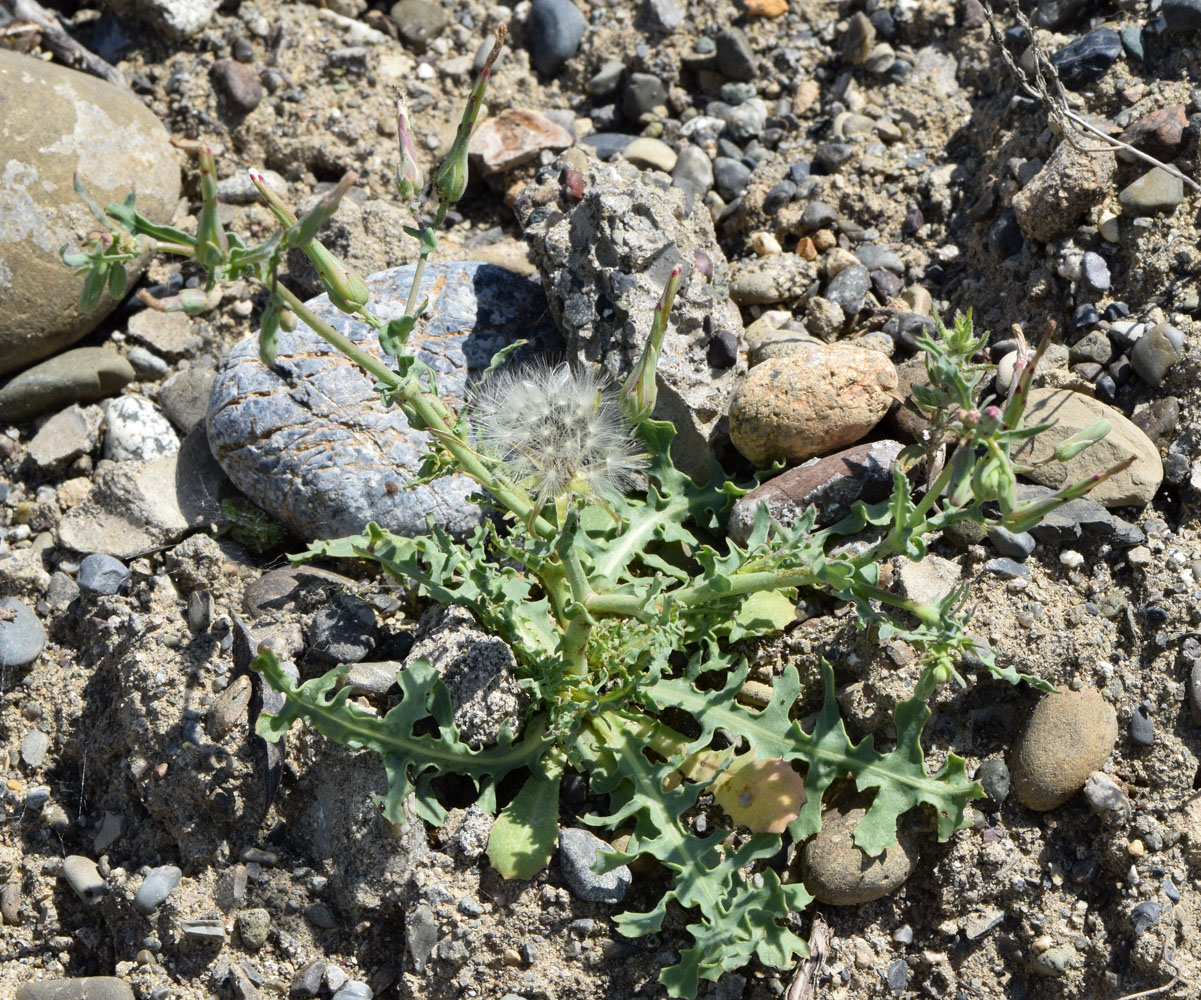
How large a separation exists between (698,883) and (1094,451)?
1.83 m

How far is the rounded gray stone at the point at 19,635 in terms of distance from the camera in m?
3.61

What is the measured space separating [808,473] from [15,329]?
3.13 meters

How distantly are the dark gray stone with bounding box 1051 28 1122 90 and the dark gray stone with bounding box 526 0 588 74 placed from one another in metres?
2.18

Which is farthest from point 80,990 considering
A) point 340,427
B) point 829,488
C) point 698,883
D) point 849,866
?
point 829,488

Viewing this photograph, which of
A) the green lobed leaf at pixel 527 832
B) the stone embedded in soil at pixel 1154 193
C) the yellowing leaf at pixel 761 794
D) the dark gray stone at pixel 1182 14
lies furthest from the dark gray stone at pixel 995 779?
the dark gray stone at pixel 1182 14

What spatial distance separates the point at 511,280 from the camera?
419cm

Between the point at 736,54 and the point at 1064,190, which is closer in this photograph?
the point at 1064,190

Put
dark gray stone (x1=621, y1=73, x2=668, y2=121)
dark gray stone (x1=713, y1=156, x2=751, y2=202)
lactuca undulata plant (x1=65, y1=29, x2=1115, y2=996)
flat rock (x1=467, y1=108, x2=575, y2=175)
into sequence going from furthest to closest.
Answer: dark gray stone (x1=621, y1=73, x2=668, y2=121) < flat rock (x1=467, y1=108, x2=575, y2=175) < dark gray stone (x1=713, y1=156, x2=751, y2=202) < lactuca undulata plant (x1=65, y1=29, x2=1115, y2=996)

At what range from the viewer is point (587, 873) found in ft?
9.83

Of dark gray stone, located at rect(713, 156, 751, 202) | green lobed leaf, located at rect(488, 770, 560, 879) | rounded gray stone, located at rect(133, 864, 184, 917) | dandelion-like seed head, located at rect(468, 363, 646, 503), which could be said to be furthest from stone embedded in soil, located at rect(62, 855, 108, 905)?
dark gray stone, located at rect(713, 156, 751, 202)

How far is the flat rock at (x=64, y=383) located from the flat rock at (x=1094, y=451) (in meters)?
3.48

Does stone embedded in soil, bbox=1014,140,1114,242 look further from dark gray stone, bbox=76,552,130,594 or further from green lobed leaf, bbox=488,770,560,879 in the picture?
dark gray stone, bbox=76,552,130,594

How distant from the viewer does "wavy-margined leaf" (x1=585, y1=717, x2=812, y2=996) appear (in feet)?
9.09

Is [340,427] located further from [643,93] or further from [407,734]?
[643,93]
